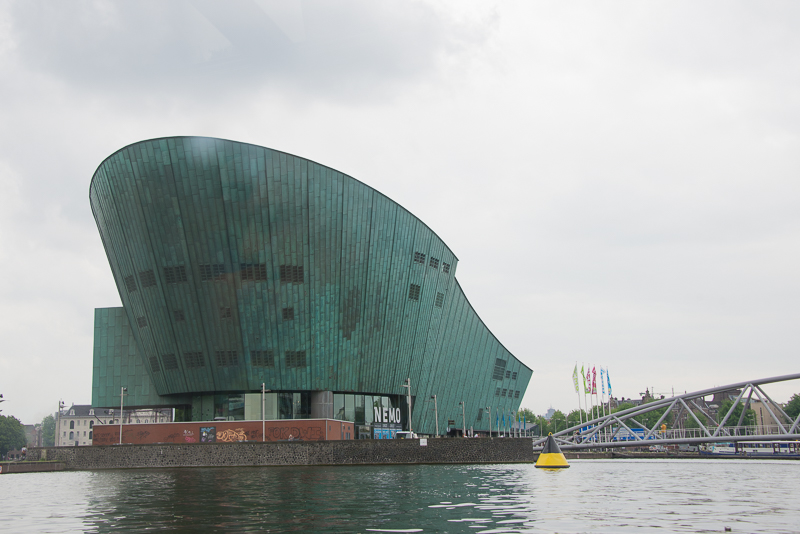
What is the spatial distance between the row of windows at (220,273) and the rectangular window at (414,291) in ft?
39.2

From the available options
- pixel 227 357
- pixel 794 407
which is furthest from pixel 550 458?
pixel 794 407

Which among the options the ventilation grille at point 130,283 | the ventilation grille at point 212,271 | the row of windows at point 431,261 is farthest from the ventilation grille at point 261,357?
the row of windows at point 431,261

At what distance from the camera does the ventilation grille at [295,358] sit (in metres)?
58.1

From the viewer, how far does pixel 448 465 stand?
4738 cm

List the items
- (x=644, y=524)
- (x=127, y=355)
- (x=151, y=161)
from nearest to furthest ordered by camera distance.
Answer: (x=644, y=524)
(x=151, y=161)
(x=127, y=355)

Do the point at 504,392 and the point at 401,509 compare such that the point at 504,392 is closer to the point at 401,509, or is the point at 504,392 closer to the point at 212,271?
the point at 212,271

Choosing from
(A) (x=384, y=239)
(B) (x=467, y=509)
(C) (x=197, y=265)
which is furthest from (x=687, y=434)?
(B) (x=467, y=509)

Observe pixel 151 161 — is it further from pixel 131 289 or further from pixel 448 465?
pixel 448 465

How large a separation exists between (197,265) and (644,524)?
47978 mm

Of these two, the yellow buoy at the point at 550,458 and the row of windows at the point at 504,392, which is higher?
the row of windows at the point at 504,392

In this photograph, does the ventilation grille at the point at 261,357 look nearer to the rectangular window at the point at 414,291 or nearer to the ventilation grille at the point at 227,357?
the ventilation grille at the point at 227,357

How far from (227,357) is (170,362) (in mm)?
5755

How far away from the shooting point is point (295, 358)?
5831 centimetres

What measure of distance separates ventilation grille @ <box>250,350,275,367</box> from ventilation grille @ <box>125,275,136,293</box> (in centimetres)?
1238
